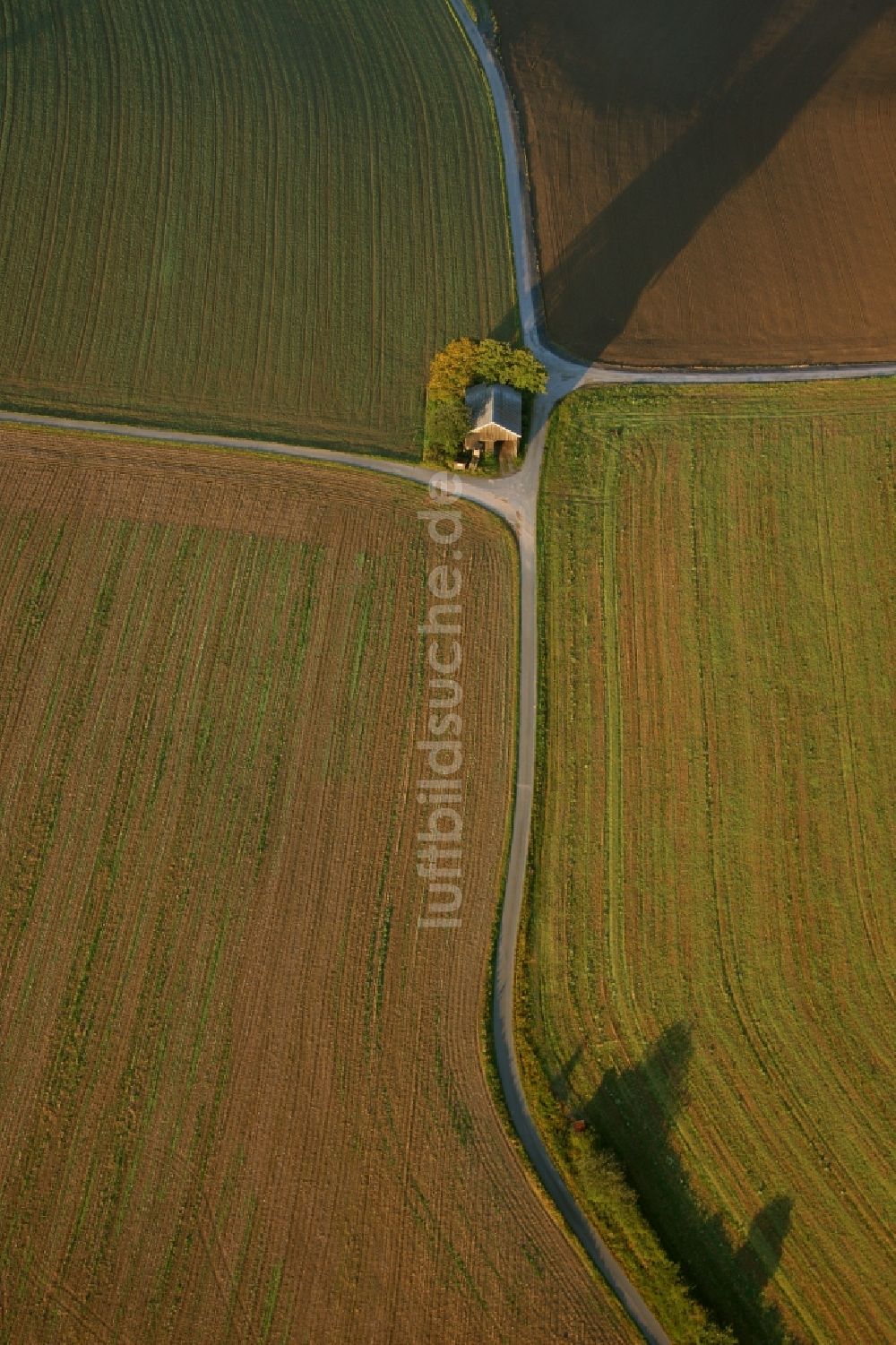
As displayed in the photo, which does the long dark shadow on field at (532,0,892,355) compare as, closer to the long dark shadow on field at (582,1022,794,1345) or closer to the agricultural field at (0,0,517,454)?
the agricultural field at (0,0,517,454)

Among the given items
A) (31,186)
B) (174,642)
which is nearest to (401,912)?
(174,642)

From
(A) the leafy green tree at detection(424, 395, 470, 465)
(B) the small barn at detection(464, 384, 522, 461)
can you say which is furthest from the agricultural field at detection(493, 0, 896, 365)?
(A) the leafy green tree at detection(424, 395, 470, 465)

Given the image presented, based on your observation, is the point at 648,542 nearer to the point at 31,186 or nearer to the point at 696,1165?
the point at 696,1165

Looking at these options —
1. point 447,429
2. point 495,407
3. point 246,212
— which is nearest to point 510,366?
point 495,407

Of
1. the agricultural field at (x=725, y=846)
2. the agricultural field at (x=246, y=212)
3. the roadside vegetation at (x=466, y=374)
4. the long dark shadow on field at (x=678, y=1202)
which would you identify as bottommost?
the long dark shadow on field at (x=678, y=1202)

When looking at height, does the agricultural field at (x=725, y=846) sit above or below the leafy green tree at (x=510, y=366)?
below

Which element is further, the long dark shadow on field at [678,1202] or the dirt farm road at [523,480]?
the dirt farm road at [523,480]

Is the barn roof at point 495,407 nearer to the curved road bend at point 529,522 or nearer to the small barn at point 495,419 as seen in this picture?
the small barn at point 495,419

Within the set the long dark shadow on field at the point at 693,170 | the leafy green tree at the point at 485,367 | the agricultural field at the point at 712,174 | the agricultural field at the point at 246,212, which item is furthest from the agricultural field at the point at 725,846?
the agricultural field at the point at 246,212
